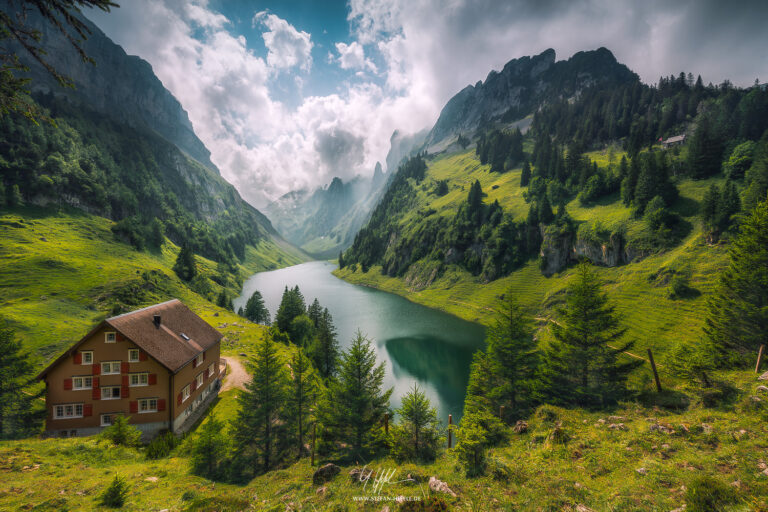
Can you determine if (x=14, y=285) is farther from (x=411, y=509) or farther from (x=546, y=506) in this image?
(x=546, y=506)

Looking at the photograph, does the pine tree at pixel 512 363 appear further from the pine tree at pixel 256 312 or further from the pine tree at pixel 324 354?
the pine tree at pixel 256 312

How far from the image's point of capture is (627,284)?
65.3 metres

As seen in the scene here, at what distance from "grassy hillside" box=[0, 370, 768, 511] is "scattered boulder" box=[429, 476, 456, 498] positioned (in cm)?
48

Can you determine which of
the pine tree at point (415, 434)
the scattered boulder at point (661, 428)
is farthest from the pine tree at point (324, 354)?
the scattered boulder at point (661, 428)

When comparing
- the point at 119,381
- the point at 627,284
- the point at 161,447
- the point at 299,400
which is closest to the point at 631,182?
the point at 627,284

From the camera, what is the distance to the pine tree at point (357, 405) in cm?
2611

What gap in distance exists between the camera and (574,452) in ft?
61.4

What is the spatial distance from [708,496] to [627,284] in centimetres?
6874

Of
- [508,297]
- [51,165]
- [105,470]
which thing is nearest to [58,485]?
[105,470]

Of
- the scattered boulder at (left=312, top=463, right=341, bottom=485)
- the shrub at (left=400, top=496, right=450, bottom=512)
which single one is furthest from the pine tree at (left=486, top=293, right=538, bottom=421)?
the shrub at (left=400, top=496, right=450, bottom=512)

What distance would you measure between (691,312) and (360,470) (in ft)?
203

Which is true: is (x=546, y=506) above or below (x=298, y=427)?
above

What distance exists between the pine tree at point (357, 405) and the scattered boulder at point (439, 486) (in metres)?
10.3
